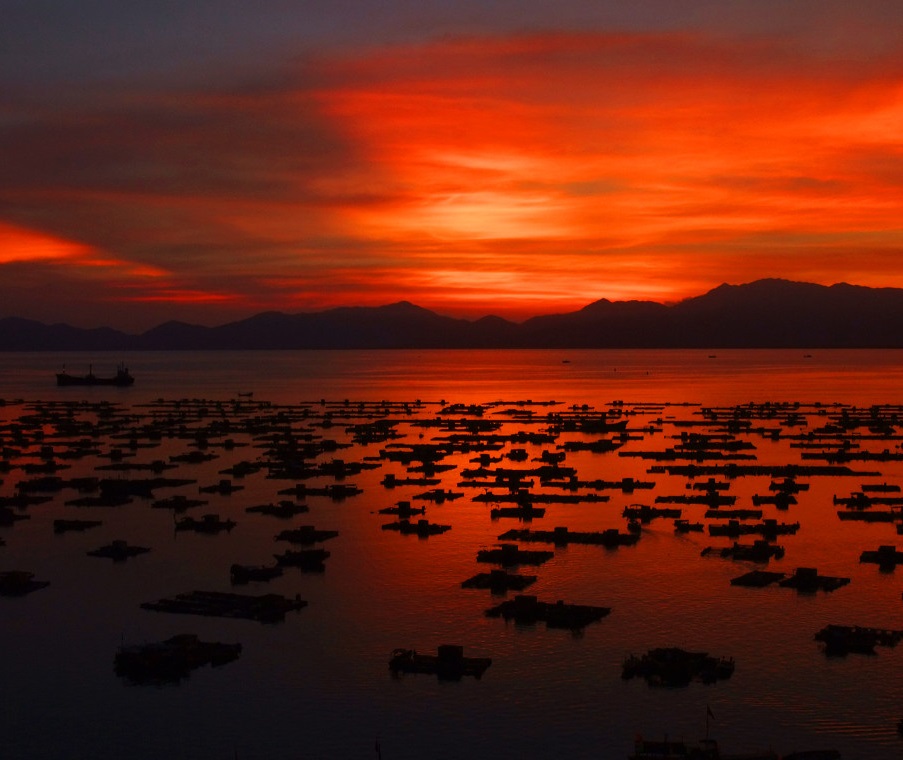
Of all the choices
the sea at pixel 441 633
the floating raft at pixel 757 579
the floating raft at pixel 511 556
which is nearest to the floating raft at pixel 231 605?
the sea at pixel 441 633

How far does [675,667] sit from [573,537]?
23.6 meters

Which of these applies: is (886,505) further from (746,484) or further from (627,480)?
(627,480)

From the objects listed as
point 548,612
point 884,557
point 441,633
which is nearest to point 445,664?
point 441,633

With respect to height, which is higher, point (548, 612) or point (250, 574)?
point (548, 612)

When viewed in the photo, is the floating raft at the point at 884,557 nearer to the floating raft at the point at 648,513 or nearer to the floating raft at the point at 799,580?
the floating raft at the point at 799,580

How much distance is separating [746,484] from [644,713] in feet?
168

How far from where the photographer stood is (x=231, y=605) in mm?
49531

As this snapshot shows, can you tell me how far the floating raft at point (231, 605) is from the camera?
48469mm

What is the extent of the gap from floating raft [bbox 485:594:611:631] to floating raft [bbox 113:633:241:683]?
41.3 ft

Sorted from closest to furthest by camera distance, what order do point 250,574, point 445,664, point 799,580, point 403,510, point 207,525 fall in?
point 445,664 → point 799,580 → point 250,574 → point 207,525 → point 403,510

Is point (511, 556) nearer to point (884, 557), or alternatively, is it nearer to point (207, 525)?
point (884, 557)

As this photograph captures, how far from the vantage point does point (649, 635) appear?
45594 mm

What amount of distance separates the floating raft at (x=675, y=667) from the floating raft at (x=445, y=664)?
19.4 feet

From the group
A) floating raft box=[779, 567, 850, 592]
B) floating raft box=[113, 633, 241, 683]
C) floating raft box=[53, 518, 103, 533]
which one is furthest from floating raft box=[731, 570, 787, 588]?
floating raft box=[53, 518, 103, 533]
